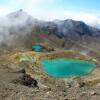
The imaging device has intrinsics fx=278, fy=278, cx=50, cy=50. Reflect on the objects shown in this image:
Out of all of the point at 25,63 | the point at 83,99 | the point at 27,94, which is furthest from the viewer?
the point at 25,63

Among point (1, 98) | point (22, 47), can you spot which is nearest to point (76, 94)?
point (1, 98)

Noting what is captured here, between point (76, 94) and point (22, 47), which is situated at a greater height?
point (76, 94)

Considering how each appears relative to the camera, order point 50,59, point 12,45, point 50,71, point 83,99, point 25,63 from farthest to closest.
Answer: point 12,45 < point 50,59 < point 25,63 < point 50,71 < point 83,99

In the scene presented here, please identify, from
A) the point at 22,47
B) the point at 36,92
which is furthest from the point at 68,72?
the point at 22,47

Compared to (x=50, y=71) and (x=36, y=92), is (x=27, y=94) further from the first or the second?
(x=50, y=71)

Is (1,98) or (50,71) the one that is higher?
(1,98)

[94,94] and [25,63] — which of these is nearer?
[94,94]

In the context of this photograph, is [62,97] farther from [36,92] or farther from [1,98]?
[1,98]

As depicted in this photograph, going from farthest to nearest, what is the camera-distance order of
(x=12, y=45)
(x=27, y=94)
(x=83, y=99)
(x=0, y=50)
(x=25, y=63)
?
(x=12, y=45)
(x=0, y=50)
(x=25, y=63)
(x=27, y=94)
(x=83, y=99)

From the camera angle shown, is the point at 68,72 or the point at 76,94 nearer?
the point at 76,94
